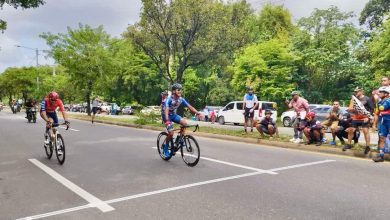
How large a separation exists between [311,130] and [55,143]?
7.19 metres

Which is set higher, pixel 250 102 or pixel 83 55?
pixel 83 55

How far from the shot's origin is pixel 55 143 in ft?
30.8

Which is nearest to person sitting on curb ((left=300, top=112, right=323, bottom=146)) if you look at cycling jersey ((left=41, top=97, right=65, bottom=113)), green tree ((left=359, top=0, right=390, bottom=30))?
cycling jersey ((left=41, top=97, right=65, bottom=113))

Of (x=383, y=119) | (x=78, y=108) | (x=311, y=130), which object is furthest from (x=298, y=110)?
(x=78, y=108)

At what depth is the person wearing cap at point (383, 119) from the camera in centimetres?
858

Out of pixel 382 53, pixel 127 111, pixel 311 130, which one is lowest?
pixel 311 130

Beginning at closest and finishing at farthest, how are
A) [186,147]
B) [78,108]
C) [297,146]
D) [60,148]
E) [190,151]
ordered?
[190,151] → [186,147] → [60,148] → [297,146] → [78,108]

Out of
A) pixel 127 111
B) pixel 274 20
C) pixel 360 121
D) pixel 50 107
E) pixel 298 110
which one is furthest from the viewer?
pixel 274 20

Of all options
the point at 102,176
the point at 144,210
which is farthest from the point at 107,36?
the point at 144,210

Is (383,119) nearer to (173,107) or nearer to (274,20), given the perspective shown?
(173,107)

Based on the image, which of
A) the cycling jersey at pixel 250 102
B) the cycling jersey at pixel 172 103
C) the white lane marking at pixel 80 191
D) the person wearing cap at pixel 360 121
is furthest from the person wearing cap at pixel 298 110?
the white lane marking at pixel 80 191

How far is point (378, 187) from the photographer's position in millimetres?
6195

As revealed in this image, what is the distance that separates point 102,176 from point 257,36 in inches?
1614

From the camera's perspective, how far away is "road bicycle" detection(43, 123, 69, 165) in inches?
358
